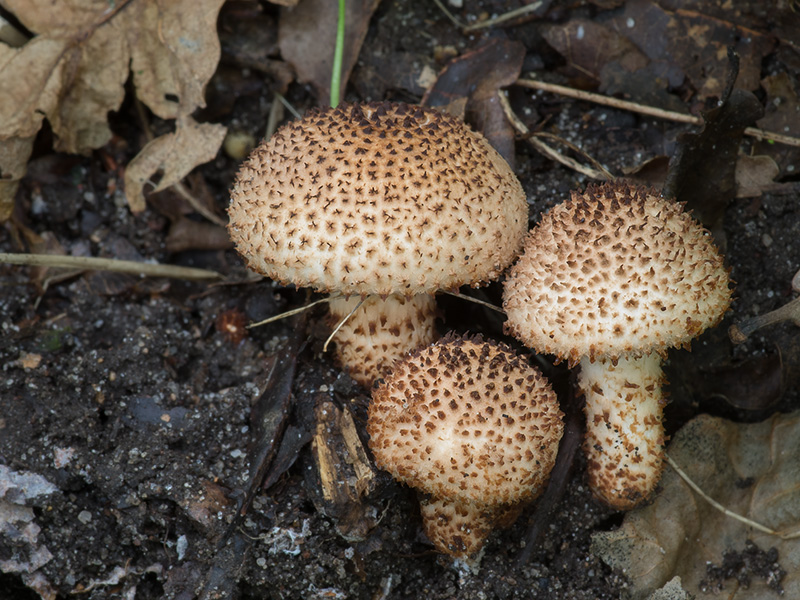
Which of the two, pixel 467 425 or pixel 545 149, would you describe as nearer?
pixel 467 425

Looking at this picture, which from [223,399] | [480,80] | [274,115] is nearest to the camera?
[223,399]

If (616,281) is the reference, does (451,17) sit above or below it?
above

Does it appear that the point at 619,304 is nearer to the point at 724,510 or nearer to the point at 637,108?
the point at 724,510

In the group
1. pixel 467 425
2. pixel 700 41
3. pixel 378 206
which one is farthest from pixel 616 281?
pixel 700 41

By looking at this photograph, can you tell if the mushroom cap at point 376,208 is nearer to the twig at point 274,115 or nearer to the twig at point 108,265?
the twig at point 108,265

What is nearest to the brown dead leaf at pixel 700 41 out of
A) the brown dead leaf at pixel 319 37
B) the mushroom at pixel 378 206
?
the mushroom at pixel 378 206

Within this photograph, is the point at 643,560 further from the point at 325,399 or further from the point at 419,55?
the point at 419,55

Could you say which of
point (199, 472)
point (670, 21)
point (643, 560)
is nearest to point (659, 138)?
point (670, 21)
